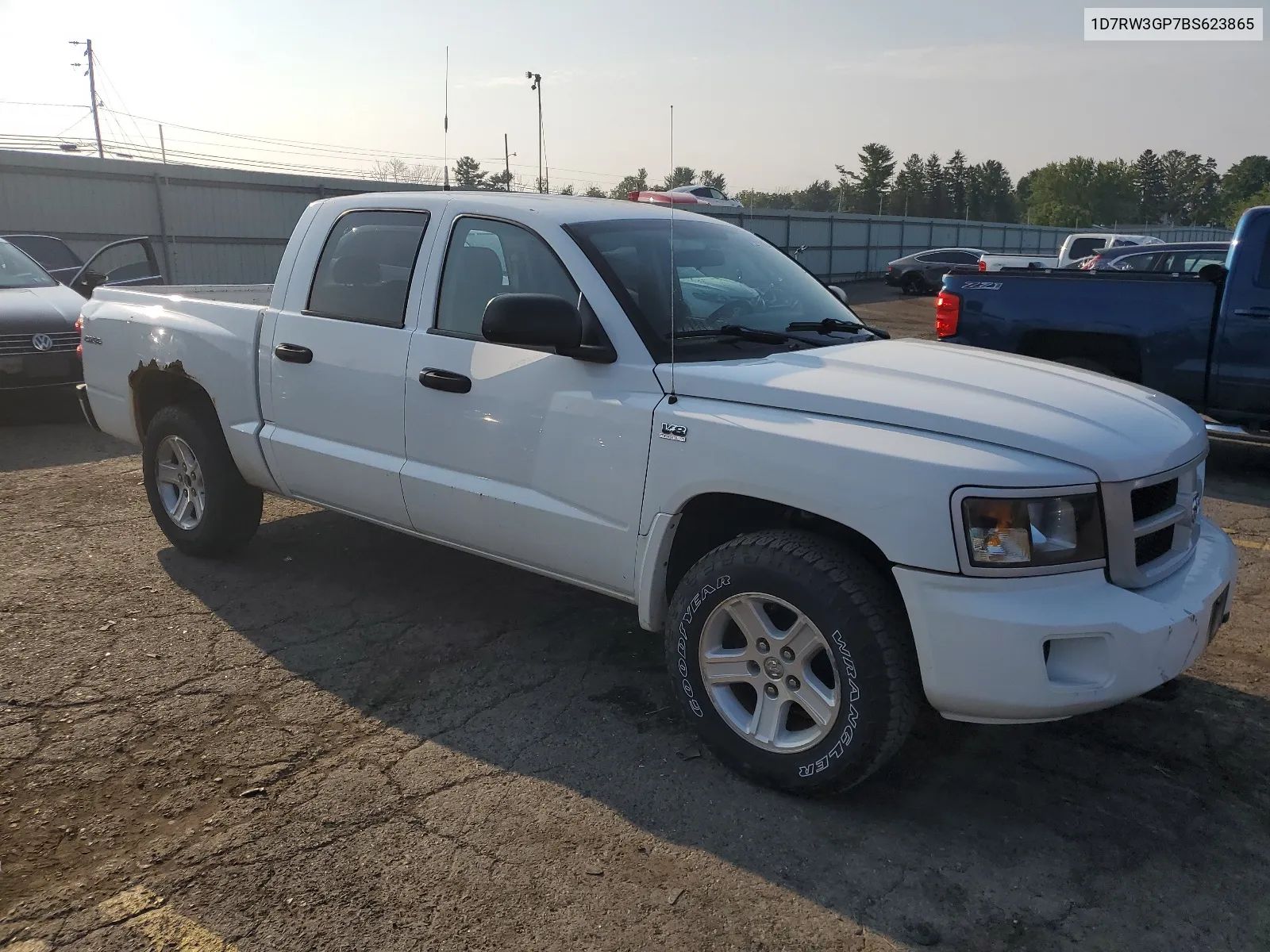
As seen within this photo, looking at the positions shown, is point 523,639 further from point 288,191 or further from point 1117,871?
point 288,191

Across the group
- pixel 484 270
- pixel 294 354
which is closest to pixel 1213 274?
pixel 484 270

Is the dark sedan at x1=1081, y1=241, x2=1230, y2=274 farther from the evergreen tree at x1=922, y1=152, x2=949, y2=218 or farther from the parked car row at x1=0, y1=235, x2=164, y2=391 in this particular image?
the evergreen tree at x1=922, y1=152, x2=949, y2=218

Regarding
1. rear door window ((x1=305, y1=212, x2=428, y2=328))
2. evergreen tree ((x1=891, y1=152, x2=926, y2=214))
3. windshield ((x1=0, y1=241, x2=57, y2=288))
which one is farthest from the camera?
evergreen tree ((x1=891, y1=152, x2=926, y2=214))

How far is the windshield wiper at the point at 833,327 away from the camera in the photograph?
399cm

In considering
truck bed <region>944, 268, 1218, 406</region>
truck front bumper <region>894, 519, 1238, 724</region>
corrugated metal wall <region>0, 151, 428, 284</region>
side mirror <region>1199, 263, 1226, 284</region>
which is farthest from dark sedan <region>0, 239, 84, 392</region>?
side mirror <region>1199, 263, 1226, 284</region>

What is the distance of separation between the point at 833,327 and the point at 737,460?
119cm

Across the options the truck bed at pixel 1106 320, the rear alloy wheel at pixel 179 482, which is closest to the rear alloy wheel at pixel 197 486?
the rear alloy wheel at pixel 179 482

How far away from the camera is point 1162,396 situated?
12.1 feet

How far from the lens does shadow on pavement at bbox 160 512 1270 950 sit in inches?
107

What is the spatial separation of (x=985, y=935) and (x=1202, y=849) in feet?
2.78

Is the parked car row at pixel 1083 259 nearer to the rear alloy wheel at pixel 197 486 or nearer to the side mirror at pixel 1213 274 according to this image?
the side mirror at pixel 1213 274

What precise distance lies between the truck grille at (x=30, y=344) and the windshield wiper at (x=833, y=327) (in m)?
7.59

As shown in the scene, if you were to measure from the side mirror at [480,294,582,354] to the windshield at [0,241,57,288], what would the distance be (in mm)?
8273

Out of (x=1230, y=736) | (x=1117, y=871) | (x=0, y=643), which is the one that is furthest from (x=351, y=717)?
(x=1230, y=736)
